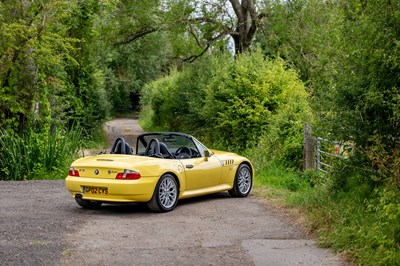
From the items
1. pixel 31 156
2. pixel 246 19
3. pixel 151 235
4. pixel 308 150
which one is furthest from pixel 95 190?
pixel 246 19

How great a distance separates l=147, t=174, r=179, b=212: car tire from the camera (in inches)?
448

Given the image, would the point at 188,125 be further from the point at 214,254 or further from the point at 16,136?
the point at 214,254

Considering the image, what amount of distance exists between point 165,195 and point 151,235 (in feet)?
7.06

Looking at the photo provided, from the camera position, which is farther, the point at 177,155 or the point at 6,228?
the point at 177,155

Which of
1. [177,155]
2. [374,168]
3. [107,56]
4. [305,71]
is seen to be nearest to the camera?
[374,168]

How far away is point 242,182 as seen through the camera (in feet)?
45.3

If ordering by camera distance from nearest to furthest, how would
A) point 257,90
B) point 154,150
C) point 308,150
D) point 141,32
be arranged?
point 154,150
point 308,150
point 257,90
point 141,32

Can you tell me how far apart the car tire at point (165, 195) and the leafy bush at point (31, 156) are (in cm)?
703

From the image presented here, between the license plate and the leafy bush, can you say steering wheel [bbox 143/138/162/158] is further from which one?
the leafy bush

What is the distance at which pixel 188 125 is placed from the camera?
3116 centimetres

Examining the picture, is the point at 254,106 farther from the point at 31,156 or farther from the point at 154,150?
the point at 154,150

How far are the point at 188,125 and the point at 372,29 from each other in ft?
72.8

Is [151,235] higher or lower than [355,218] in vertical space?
lower

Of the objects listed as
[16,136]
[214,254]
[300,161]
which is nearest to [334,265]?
[214,254]
